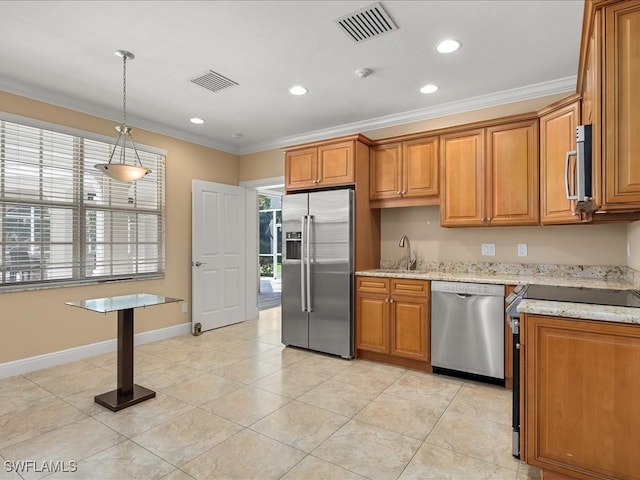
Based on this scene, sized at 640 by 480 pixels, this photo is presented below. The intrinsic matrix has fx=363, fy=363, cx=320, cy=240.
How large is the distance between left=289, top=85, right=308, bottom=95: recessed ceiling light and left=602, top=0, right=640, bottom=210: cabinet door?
243 cm

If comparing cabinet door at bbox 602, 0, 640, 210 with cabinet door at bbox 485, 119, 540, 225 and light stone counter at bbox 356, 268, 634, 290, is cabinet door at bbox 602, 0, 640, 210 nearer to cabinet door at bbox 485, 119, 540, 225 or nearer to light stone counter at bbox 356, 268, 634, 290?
light stone counter at bbox 356, 268, 634, 290

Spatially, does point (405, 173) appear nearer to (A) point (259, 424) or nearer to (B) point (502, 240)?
(B) point (502, 240)

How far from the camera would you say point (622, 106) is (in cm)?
161

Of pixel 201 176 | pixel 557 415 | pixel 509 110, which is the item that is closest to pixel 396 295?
pixel 557 415

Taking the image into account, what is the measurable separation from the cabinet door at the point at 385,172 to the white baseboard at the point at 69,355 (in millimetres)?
3162

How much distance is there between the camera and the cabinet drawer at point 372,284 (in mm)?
3705

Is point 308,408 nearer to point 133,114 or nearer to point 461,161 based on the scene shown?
point 461,161

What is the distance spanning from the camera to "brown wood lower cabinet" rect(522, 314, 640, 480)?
160cm

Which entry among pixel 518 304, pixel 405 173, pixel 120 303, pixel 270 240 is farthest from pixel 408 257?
pixel 270 240

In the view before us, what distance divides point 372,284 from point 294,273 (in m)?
0.95

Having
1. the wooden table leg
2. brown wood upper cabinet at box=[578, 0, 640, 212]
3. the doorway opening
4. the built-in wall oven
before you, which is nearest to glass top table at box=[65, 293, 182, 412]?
the wooden table leg

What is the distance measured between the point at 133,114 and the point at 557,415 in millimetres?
4731

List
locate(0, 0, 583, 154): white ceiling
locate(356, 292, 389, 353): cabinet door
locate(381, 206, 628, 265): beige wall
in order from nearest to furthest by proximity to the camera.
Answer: locate(0, 0, 583, 154): white ceiling
locate(381, 206, 628, 265): beige wall
locate(356, 292, 389, 353): cabinet door

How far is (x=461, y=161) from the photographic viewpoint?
11.8 feet
